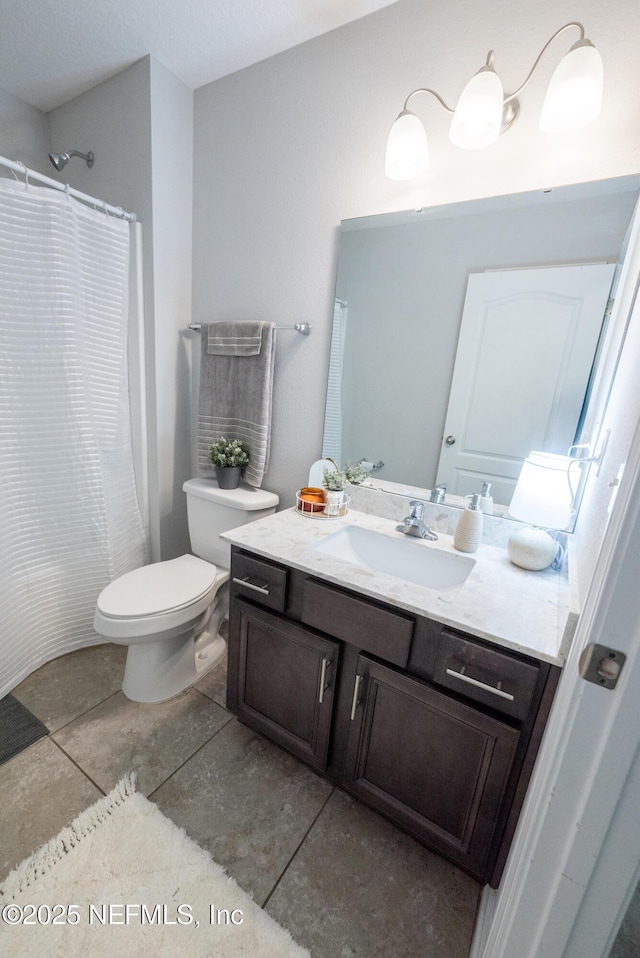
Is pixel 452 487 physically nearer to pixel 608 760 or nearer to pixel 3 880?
pixel 608 760

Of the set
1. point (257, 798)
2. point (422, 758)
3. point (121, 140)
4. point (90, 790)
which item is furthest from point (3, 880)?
point (121, 140)

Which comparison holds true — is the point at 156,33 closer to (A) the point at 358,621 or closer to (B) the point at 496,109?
(B) the point at 496,109

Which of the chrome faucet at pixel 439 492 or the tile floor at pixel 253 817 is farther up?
the chrome faucet at pixel 439 492

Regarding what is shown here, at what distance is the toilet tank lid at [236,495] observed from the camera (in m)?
1.64

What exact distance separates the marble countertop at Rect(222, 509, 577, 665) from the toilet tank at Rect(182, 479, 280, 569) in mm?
332

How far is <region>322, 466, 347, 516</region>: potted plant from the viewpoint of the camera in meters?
1.44

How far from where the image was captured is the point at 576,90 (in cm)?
92

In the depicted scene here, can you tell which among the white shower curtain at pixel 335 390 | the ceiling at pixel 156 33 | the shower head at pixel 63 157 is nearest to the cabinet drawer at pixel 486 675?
the white shower curtain at pixel 335 390

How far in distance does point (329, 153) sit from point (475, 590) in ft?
5.17

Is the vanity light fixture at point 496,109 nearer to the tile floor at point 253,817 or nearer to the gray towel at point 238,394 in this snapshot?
the gray towel at point 238,394

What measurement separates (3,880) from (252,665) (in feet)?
2.50

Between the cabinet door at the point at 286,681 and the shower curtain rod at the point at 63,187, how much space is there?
1621mm

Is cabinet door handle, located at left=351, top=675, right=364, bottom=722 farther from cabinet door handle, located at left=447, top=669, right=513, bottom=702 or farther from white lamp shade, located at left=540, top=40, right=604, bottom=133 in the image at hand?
white lamp shade, located at left=540, top=40, right=604, bottom=133

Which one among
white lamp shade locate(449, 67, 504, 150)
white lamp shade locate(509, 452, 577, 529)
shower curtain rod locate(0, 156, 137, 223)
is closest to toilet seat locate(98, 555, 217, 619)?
white lamp shade locate(509, 452, 577, 529)
